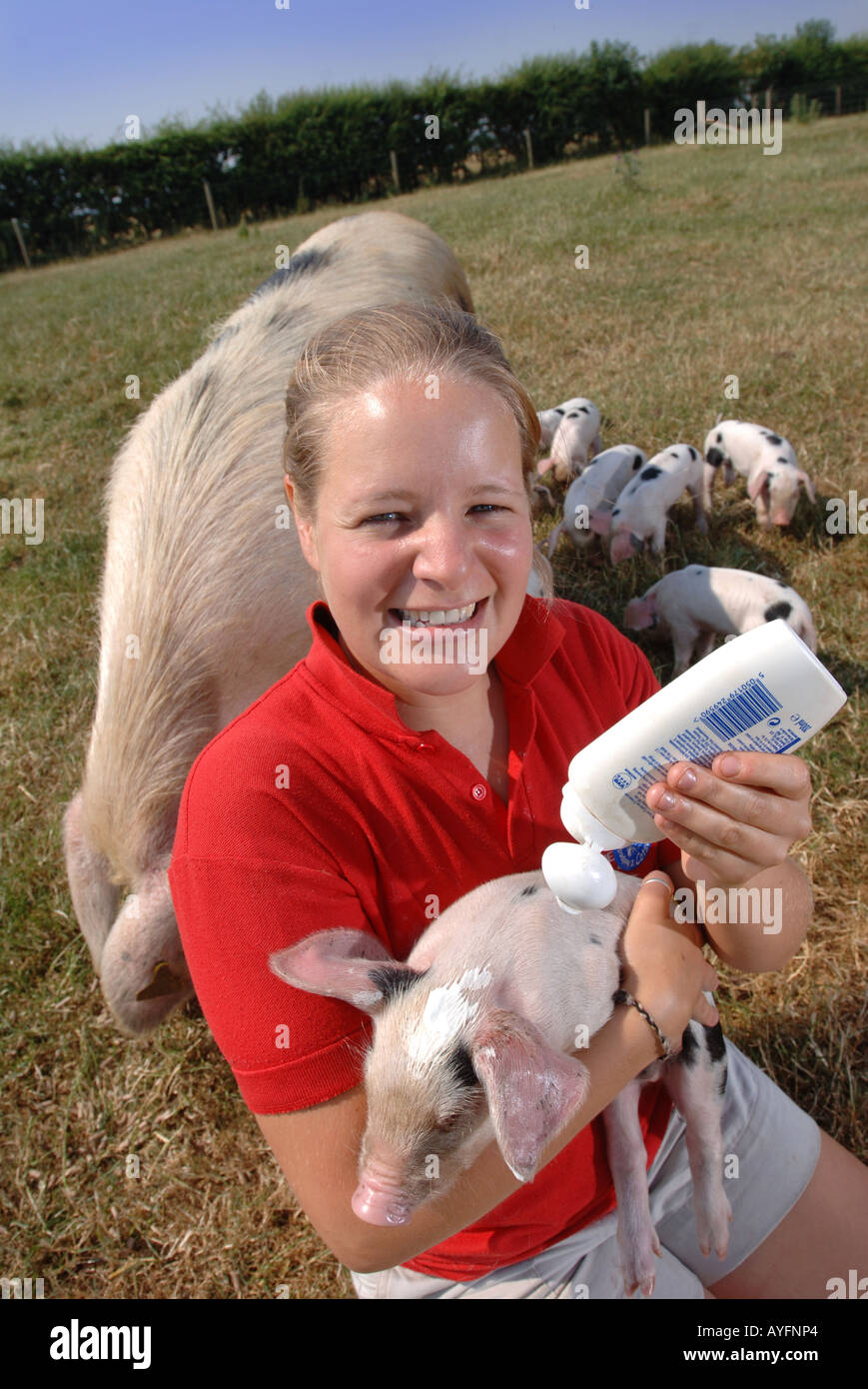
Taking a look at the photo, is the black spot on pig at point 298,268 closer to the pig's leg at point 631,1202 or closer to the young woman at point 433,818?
the young woman at point 433,818

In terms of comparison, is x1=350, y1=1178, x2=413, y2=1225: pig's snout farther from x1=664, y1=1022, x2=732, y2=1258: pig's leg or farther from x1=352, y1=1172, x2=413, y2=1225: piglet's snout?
x1=664, y1=1022, x2=732, y2=1258: pig's leg

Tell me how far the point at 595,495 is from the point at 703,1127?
387 cm

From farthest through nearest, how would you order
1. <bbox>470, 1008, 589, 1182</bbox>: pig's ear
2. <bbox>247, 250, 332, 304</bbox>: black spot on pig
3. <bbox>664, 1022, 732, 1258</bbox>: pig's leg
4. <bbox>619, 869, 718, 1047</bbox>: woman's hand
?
1. <bbox>247, 250, 332, 304</bbox>: black spot on pig
2. <bbox>664, 1022, 732, 1258</bbox>: pig's leg
3. <bbox>619, 869, 718, 1047</bbox>: woman's hand
4. <bbox>470, 1008, 589, 1182</bbox>: pig's ear

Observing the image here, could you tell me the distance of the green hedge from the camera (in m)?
23.8

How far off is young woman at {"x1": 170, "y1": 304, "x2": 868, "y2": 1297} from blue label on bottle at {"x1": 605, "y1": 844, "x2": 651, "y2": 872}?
47 millimetres

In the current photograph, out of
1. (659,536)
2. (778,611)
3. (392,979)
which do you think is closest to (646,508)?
(659,536)

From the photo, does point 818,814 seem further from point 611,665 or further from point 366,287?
point 366,287

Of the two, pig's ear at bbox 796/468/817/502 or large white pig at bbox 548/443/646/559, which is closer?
pig's ear at bbox 796/468/817/502

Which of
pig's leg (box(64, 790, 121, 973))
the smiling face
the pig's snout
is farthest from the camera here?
pig's leg (box(64, 790, 121, 973))

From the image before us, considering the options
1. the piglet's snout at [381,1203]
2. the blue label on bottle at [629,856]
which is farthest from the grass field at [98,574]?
the piglet's snout at [381,1203]

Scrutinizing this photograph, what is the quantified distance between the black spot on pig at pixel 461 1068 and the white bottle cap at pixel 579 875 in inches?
10.3

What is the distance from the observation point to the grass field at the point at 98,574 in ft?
8.29

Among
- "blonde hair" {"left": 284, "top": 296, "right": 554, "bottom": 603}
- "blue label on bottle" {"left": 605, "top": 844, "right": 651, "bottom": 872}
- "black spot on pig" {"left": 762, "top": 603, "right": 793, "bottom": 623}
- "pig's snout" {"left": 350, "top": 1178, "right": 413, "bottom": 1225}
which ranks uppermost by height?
"blonde hair" {"left": 284, "top": 296, "right": 554, "bottom": 603}

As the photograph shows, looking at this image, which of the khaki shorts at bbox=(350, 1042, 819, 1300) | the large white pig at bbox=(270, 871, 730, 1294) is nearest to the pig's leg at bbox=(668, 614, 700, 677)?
the khaki shorts at bbox=(350, 1042, 819, 1300)
